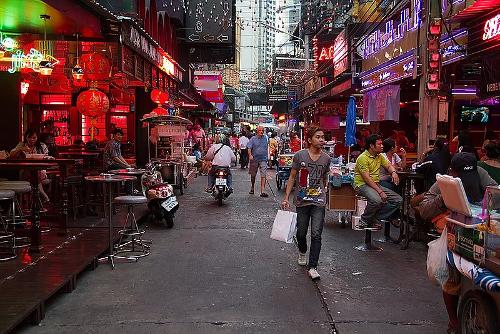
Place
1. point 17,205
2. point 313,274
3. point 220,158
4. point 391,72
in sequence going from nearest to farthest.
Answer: point 313,274 → point 17,205 → point 391,72 → point 220,158

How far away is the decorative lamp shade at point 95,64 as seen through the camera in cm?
1101

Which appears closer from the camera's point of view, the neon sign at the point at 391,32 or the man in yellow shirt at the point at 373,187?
the man in yellow shirt at the point at 373,187

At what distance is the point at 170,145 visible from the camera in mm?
17750

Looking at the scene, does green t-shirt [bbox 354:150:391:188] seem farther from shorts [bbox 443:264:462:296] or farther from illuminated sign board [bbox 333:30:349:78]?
illuminated sign board [bbox 333:30:349:78]

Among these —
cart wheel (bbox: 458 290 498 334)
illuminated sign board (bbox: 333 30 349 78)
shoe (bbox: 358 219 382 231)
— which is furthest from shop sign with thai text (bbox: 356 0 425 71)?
cart wheel (bbox: 458 290 498 334)

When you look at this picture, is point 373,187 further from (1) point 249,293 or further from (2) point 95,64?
(2) point 95,64

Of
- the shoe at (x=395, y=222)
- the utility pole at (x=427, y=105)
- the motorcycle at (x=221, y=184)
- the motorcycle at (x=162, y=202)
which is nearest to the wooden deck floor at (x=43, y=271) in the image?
the motorcycle at (x=162, y=202)

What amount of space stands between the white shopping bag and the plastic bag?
7.91ft

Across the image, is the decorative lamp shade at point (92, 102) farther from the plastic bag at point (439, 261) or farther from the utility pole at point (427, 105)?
Answer: the plastic bag at point (439, 261)

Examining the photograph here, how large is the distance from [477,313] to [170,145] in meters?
14.5

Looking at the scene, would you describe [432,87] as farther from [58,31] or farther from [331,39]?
[331,39]

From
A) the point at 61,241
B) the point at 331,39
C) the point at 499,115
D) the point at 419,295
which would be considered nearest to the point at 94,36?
the point at 61,241

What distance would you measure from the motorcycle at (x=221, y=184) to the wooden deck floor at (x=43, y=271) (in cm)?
489

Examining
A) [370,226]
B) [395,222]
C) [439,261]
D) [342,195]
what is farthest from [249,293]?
[395,222]
